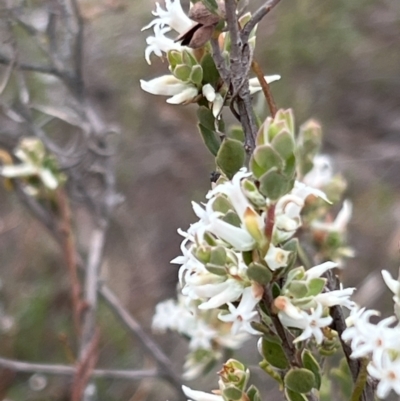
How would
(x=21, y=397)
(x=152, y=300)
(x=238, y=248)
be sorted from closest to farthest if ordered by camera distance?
(x=238, y=248) < (x=21, y=397) < (x=152, y=300)

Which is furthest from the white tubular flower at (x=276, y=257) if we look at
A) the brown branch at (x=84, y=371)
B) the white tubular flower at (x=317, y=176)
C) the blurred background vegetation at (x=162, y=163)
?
the blurred background vegetation at (x=162, y=163)

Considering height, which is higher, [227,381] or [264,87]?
[264,87]

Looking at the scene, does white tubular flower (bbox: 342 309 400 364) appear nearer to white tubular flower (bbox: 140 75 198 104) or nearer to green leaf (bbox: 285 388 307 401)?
green leaf (bbox: 285 388 307 401)

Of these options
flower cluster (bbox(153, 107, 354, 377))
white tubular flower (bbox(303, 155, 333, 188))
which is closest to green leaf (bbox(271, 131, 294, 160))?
flower cluster (bbox(153, 107, 354, 377))

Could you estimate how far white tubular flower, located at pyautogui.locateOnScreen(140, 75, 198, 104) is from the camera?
489 millimetres

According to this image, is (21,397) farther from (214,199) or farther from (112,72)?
(214,199)

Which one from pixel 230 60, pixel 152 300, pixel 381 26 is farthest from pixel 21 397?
pixel 381 26

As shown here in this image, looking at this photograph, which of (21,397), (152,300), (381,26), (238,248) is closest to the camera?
(238,248)

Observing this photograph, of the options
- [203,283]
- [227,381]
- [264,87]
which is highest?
[264,87]

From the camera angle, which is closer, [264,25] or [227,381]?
[227,381]

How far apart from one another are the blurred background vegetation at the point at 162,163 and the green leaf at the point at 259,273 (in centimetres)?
179

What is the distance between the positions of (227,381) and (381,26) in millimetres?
2720

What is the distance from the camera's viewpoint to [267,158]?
397mm

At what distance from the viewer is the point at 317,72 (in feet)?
9.18
